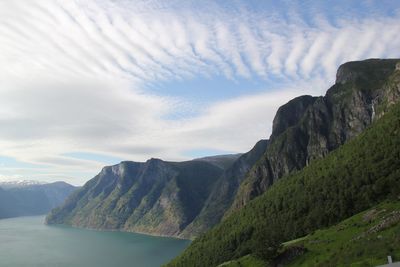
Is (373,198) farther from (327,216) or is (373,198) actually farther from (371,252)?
(371,252)

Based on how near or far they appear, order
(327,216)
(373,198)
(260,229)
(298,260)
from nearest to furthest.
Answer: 1. (298,260)
2. (373,198)
3. (327,216)
4. (260,229)

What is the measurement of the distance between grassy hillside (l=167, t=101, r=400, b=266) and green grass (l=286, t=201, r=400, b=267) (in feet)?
101

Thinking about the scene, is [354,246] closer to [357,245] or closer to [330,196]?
[357,245]

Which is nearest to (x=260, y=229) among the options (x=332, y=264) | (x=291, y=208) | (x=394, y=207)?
(x=291, y=208)

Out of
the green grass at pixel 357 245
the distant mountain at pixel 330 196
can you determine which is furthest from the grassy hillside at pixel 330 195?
the green grass at pixel 357 245

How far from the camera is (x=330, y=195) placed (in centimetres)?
16562

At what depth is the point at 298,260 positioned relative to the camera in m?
87.3

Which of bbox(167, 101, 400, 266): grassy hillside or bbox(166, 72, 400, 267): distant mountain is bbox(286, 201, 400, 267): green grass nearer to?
bbox(166, 72, 400, 267): distant mountain

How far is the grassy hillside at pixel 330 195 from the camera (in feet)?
492

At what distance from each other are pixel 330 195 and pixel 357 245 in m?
98.3

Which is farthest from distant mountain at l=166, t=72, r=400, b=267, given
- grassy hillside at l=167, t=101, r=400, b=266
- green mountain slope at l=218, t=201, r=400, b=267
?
green mountain slope at l=218, t=201, r=400, b=267

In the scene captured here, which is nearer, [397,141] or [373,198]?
[373,198]

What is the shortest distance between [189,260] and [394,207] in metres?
111

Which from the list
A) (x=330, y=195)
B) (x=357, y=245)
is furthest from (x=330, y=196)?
(x=357, y=245)
